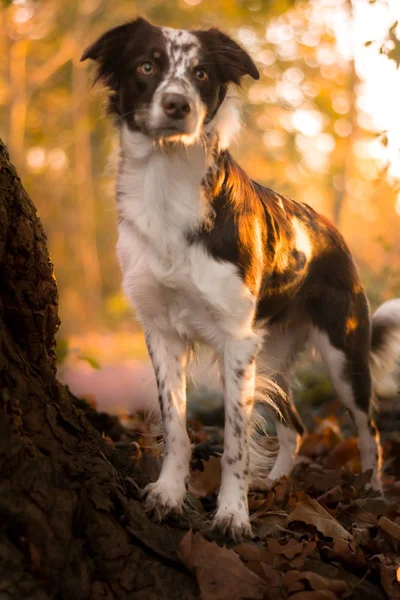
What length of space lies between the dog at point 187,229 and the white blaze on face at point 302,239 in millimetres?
266

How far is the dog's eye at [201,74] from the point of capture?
286 cm

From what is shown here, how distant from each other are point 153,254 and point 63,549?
52.0 inches

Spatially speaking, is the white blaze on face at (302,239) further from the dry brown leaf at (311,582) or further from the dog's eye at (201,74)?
the dry brown leaf at (311,582)

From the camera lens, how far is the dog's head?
2.74 m

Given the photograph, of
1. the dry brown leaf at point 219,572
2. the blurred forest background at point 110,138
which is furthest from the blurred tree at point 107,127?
the dry brown leaf at point 219,572

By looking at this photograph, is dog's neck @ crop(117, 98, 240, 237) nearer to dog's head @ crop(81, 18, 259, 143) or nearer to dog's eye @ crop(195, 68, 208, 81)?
dog's head @ crop(81, 18, 259, 143)

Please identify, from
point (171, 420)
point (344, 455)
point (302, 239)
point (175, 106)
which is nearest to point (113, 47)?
point (175, 106)

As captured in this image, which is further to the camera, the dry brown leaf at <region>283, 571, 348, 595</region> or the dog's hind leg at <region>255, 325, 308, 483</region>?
the dog's hind leg at <region>255, 325, 308, 483</region>

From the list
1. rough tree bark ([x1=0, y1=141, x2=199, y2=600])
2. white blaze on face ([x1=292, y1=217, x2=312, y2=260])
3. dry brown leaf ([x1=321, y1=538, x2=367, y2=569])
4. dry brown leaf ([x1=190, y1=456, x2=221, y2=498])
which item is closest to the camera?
rough tree bark ([x1=0, y1=141, x2=199, y2=600])

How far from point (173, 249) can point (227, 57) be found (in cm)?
89

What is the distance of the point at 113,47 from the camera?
9.96 ft

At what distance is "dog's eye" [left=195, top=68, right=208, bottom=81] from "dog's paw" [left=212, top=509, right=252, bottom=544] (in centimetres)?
178

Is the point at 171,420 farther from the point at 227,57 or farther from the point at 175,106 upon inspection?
the point at 227,57

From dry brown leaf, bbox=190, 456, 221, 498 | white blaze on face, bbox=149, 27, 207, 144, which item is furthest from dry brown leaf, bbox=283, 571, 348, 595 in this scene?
white blaze on face, bbox=149, 27, 207, 144
